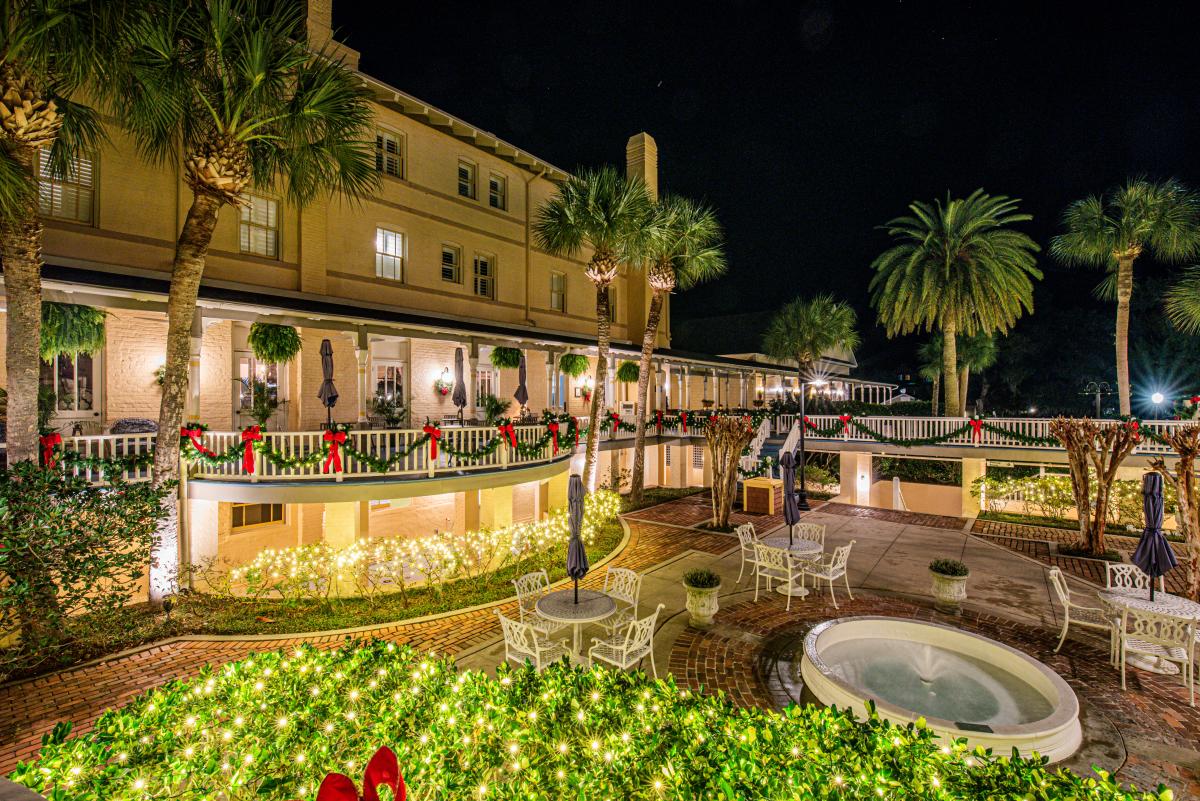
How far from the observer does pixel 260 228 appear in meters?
15.4

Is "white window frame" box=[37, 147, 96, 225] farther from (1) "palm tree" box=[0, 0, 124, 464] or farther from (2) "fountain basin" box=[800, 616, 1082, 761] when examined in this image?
(2) "fountain basin" box=[800, 616, 1082, 761]

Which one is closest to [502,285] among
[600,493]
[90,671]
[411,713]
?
[600,493]

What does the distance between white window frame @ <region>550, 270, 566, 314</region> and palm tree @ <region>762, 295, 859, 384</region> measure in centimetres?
1949

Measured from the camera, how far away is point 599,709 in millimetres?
4168

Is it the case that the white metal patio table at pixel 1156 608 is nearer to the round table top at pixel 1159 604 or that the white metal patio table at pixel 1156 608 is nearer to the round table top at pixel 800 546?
the round table top at pixel 1159 604

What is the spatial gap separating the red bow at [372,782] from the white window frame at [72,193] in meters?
15.8

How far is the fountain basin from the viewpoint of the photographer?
551 cm

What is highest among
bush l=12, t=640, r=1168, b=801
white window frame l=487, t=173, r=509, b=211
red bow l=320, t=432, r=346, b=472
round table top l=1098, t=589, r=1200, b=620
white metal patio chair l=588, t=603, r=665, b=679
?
white window frame l=487, t=173, r=509, b=211

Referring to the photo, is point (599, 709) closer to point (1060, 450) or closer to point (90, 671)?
point (90, 671)

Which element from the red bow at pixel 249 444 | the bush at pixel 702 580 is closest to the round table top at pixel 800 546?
the bush at pixel 702 580

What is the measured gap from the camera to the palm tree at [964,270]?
24.2 m

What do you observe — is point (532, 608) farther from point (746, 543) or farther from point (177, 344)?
point (177, 344)

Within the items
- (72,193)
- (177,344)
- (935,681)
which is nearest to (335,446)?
(177,344)

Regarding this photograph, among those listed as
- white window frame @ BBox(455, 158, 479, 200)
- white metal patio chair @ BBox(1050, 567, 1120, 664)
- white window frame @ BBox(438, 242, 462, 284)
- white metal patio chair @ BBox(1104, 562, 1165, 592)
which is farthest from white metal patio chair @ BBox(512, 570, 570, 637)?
white window frame @ BBox(455, 158, 479, 200)
